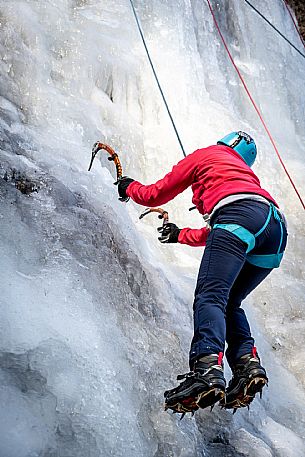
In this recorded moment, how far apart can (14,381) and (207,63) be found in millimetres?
5062

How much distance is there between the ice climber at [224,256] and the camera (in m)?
1.72

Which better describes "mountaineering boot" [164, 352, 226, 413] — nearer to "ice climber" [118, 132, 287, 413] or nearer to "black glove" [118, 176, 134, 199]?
"ice climber" [118, 132, 287, 413]

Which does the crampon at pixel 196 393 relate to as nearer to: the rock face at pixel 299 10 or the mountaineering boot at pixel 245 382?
the mountaineering boot at pixel 245 382

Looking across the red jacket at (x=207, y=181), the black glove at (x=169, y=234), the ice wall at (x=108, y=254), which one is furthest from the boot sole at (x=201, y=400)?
the black glove at (x=169, y=234)

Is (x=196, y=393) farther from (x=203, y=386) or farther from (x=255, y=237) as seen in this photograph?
(x=255, y=237)

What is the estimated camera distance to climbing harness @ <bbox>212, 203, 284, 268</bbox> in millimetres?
1920

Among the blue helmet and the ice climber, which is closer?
the ice climber

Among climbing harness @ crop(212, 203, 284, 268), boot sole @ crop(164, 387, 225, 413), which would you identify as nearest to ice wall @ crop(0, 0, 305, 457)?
boot sole @ crop(164, 387, 225, 413)

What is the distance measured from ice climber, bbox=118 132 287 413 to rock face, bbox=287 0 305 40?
6766mm

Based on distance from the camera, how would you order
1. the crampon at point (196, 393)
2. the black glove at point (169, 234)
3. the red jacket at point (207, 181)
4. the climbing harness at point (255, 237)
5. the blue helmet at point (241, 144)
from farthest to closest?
the black glove at point (169, 234)
the blue helmet at point (241, 144)
the red jacket at point (207, 181)
the climbing harness at point (255, 237)
the crampon at point (196, 393)

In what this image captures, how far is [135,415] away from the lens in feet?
6.07

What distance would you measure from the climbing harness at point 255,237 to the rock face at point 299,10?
713cm

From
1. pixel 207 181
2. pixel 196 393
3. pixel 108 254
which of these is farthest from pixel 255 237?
pixel 108 254

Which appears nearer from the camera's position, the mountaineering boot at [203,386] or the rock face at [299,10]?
the mountaineering boot at [203,386]
